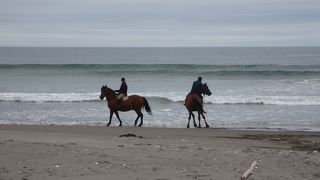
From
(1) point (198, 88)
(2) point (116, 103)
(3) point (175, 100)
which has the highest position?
(1) point (198, 88)

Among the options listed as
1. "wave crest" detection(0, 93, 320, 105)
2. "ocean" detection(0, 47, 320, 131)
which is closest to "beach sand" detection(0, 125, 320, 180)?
"ocean" detection(0, 47, 320, 131)

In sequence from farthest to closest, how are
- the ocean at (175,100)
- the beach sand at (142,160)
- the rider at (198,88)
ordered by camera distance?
1. the ocean at (175,100)
2. the rider at (198,88)
3. the beach sand at (142,160)

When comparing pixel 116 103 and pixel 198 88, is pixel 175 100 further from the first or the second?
pixel 116 103

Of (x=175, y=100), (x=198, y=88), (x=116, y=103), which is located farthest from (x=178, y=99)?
(x=116, y=103)

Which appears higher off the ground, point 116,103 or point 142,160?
point 116,103

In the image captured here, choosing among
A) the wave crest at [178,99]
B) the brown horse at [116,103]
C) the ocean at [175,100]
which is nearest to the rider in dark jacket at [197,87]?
the ocean at [175,100]

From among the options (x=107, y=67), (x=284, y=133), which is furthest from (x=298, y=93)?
(x=107, y=67)

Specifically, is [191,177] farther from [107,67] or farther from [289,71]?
[107,67]

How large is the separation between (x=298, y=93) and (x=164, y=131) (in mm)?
16989

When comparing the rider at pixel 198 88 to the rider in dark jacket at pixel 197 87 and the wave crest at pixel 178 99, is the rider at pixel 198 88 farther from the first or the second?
the wave crest at pixel 178 99

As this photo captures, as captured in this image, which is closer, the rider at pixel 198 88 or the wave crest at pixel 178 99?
the rider at pixel 198 88

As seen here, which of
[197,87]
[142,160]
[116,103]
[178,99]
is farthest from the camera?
[178,99]

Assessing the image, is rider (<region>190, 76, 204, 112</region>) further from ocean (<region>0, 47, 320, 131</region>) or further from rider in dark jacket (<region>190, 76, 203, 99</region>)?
ocean (<region>0, 47, 320, 131</region>)

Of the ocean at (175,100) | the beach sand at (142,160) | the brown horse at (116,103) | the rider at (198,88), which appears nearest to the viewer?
the beach sand at (142,160)
